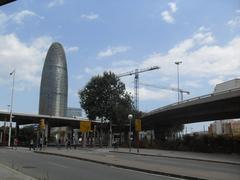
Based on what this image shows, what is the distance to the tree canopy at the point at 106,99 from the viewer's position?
88.5 m

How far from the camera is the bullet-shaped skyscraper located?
15950 cm

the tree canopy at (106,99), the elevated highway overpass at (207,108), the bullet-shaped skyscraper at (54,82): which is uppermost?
the bullet-shaped skyscraper at (54,82)

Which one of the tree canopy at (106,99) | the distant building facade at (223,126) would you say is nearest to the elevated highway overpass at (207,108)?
the tree canopy at (106,99)

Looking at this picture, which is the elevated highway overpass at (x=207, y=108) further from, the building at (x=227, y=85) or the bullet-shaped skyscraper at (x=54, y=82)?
the bullet-shaped skyscraper at (x=54, y=82)

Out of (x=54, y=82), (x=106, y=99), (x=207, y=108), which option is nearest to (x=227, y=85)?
(x=207, y=108)

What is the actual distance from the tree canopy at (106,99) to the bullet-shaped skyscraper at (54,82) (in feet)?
225

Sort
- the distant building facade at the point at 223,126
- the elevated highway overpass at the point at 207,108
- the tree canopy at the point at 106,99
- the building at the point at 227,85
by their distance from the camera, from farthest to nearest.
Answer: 1. the distant building facade at the point at 223,126
2. the tree canopy at the point at 106,99
3. the building at the point at 227,85
4. the elevated highway overpass at the point at 207,108

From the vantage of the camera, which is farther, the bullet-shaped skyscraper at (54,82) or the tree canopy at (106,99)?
the bullet-shaped skyscraper at (54,82)

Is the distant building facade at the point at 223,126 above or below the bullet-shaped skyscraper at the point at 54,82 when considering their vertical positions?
below

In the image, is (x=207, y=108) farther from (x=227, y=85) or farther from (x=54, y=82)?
(x=54, y=82)

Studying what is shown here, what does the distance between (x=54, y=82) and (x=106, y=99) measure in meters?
72.4

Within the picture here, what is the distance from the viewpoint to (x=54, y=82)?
6275 inches

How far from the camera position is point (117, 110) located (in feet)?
286

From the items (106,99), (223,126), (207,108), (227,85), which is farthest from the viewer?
(223,126)
